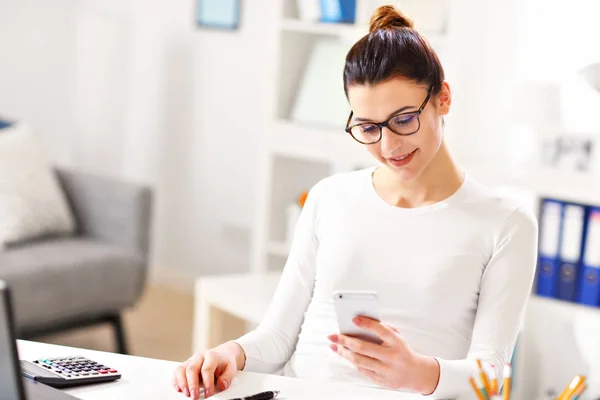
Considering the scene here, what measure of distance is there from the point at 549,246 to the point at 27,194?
76.4 inches

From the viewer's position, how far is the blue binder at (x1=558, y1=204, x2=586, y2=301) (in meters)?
2.76

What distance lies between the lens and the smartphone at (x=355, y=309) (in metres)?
1.34

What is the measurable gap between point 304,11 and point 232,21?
963 millimetres

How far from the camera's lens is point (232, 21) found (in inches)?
172

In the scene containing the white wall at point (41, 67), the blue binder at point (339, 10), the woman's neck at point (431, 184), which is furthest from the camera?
the white wall at point (41, 67)

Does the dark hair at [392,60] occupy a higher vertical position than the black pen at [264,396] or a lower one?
higher

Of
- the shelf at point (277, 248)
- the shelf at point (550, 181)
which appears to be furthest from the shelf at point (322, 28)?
the shelf at point (277, 248)

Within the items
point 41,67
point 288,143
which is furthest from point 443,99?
point 41,67

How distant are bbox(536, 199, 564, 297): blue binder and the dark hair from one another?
131 cm

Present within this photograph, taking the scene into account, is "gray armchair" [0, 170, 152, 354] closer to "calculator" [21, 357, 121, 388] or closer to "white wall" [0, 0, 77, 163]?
"white wall" [0, 0, 77, 163]

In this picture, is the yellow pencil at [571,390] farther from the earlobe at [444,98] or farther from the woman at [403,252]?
the earlobe at [444,98]

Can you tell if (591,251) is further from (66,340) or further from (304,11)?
(66,340)

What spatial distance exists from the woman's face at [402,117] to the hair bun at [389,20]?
147mm

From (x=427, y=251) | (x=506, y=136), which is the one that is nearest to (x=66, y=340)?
(x=506, y=136)
